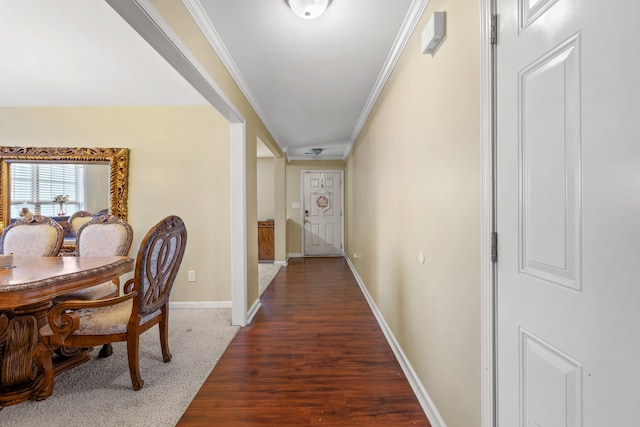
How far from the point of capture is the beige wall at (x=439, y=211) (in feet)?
3.61

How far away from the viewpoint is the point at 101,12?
5.65 ft

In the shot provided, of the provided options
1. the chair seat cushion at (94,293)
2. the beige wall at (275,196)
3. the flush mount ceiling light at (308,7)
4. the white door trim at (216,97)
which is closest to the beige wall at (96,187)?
the chair seat cushion at (94,293)

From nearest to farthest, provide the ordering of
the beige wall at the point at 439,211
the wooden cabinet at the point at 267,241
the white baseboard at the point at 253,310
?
the beige wall at the point at 439,211
the white baseboard at the point at 253,310
the wooden cabinet at the point at 267,241

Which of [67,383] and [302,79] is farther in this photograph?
[302,79]

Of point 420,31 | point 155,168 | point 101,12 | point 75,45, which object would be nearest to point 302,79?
point 420,31

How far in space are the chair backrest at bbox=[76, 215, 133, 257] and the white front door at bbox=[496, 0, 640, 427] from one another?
289 centimetres

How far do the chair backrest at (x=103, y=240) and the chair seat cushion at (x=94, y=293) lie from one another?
30 cm

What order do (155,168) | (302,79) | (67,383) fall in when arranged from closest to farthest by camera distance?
(67,383), (302,79), (155,168)

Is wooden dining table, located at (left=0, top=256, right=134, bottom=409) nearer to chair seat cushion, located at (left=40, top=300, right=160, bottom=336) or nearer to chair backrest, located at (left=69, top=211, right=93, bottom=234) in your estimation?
chair seat cushion, located at (left=40, top=300, right=160, bottom=336)

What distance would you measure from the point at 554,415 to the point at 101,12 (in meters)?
2.88

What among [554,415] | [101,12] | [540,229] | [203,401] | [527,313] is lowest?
[203,401]

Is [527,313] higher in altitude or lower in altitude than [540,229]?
lower

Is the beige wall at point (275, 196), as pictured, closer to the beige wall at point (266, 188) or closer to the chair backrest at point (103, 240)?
the beige wall at point (266, 188)

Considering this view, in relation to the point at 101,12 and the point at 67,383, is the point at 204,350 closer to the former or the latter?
the point at 67,383
